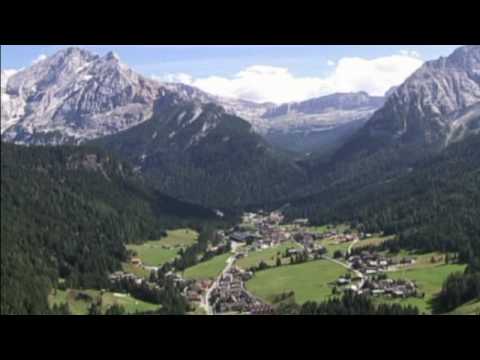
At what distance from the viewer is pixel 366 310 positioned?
2670 inches

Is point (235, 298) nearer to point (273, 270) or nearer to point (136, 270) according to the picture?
point (273, 270)

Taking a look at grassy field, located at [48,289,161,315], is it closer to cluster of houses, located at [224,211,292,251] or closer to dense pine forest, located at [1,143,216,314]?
dense pine forest, located at [1,143,216,314]

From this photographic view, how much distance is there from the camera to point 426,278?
A: 81.6 meters

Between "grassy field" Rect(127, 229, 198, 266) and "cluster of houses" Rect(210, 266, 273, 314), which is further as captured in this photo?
"grassy field" Rect(127, 229, 198, 266)

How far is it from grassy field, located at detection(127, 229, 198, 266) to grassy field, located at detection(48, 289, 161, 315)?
2499 centimetres

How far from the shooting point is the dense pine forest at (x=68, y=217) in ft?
307

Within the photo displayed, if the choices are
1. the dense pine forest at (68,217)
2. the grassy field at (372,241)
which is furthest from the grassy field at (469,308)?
the grassy field at (372,241)

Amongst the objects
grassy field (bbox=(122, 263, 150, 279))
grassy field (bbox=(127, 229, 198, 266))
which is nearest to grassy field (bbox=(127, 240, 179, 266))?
grassy field (bbox=(127, 229, 198, 266))

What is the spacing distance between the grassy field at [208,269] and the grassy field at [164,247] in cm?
874

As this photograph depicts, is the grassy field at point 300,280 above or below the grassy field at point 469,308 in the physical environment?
below

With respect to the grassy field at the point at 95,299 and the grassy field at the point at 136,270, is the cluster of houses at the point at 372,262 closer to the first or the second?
the grassy field at the point at 95,299

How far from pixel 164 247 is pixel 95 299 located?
150ft

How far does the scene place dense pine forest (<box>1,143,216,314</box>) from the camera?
9369 cm
